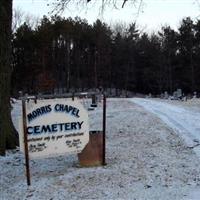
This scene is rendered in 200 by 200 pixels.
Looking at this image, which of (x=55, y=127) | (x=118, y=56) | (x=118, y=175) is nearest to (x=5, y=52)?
(x=55, y=127)

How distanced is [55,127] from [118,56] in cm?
7013

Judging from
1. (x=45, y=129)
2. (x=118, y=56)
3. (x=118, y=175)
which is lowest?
(x=118, y=175)

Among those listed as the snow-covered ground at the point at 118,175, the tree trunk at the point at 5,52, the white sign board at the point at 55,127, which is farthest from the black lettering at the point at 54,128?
the tree trunk at the point at 5,52

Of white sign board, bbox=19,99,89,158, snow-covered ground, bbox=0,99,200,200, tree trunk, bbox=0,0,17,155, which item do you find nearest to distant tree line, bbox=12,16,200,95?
tree trunk, bbox=0,0,17,155

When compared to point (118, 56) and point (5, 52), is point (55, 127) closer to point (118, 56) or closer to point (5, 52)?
point (5, 52)

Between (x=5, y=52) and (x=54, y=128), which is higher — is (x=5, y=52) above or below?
above

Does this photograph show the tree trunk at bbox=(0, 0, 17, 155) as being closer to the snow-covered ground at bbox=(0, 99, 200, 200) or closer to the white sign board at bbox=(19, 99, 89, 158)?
the snow-covered ground at bbox=(0, 99, 200, 200)

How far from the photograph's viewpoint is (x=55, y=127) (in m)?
9.69

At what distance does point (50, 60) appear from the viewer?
64062mm

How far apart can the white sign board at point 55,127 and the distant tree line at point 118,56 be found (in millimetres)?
45519

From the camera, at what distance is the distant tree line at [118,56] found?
65562 mm

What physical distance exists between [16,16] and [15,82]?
68.1 feet

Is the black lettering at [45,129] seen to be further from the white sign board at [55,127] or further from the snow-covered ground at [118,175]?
the snow-covered ground at [118,175]

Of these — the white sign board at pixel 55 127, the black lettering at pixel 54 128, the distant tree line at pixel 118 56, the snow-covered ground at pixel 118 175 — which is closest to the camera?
the snow-covered ground at pixel 118 175
